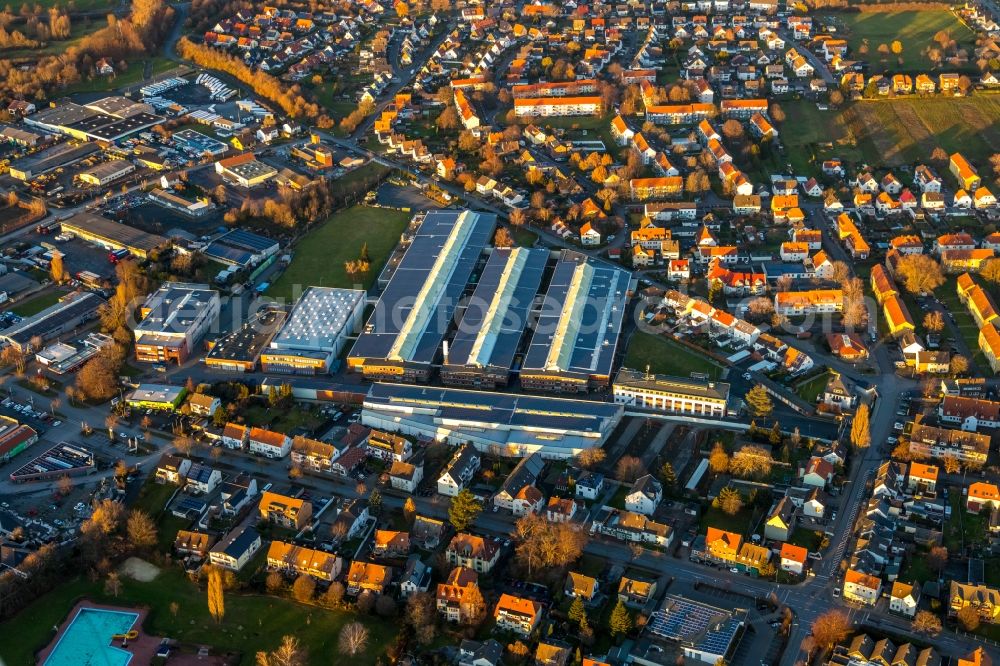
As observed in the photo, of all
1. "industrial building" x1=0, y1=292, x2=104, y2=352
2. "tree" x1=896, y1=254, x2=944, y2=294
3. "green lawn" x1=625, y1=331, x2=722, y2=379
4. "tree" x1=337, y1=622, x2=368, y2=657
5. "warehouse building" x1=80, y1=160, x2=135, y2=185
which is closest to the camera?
"tree" x1=337, y1=622, x2=368, y2=657

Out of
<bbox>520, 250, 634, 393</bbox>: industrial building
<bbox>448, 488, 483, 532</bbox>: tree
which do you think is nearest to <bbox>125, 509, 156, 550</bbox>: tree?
<bbox>448, 488, 483, 532</bbox>: tree

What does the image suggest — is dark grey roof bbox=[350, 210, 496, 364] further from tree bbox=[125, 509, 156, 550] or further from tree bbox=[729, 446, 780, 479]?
tree bbox=[729, 446, 780, 479]

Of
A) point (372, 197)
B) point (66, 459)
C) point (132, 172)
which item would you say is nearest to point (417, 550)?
point (66, 459)

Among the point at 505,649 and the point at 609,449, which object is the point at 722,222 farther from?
the point at 505,649

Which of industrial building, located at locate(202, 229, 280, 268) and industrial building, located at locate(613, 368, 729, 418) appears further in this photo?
industrial building, located at locate(202, 229, 280, 268)

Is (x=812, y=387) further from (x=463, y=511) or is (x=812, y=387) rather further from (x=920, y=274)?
(x=463, y=511)

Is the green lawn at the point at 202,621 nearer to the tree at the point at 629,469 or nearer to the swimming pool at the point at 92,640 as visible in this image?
the swimming pool at the point at 92,640

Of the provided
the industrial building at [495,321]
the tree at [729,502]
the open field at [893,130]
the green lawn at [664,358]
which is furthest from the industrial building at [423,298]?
the open field at [893,130]
